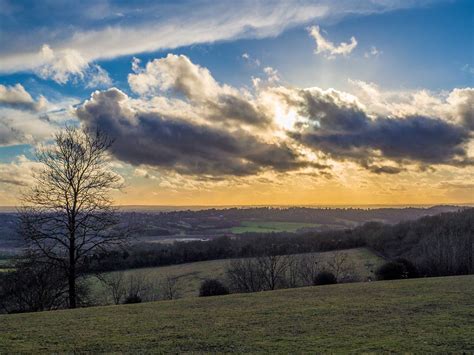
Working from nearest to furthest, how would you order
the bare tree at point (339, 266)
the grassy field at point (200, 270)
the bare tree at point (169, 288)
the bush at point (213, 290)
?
the bush at point (213, 290), the bare tree at point (169, 288), the bare tree at point (339, 266), the grassy field at point (200, 270)

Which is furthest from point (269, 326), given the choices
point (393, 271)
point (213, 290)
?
point (393, 271)

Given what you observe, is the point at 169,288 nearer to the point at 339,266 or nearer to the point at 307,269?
the point at 307,269

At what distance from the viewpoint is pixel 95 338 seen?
15.2 m

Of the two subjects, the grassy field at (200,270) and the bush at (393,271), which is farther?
the grassy field at (200,270)

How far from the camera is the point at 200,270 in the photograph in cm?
8525

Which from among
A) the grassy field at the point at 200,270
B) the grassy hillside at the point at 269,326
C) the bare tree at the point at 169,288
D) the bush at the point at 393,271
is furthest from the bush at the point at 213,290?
the grassy field at the point at 200,270

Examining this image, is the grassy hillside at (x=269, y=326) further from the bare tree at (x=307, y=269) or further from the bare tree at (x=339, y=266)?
the bare tree at (x=307, y=269)

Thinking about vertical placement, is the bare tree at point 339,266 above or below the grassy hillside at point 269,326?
below

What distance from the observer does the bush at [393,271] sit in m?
40.9

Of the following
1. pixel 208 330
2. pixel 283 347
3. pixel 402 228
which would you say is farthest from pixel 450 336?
pixel 402 228

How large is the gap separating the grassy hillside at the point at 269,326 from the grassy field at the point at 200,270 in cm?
4782

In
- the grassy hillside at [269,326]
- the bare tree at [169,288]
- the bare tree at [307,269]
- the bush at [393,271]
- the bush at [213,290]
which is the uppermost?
the grassy hillside at [269,326]

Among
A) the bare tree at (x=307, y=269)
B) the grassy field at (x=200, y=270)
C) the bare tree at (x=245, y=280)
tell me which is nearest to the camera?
the bare tree at (x=245, y=280)

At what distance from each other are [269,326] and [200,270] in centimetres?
7032
